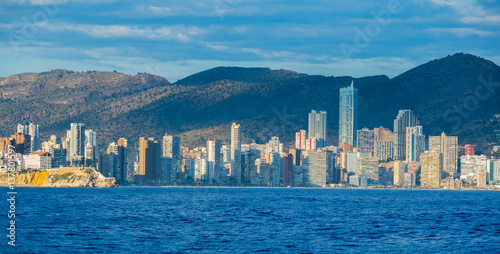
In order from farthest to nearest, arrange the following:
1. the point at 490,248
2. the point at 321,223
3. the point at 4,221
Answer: the point at 321,223 < the point at 4,221 < the point at 490,248

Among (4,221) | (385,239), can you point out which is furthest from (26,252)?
(385,239)

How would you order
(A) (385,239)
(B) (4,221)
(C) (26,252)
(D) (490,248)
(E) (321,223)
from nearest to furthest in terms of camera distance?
(C) (26,252), (D) (490,248), (A) (385,239), (B) (4,221), (E) (321,223)

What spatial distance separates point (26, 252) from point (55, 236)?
12.7 meters

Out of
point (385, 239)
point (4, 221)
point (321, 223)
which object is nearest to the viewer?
point (385, 239)

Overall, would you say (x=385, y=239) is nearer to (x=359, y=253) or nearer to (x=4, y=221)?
(x=359, y=253)

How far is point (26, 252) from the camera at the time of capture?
65062 mm

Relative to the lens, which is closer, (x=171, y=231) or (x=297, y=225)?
(x=171, y=231)

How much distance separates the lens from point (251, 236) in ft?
265

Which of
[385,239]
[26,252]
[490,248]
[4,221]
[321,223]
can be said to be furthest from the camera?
[321,223]

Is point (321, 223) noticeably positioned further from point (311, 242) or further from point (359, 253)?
point (359, 253)

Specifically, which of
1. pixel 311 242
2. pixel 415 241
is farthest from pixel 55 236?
pixel 415 241

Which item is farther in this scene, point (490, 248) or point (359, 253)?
point (490, 248)

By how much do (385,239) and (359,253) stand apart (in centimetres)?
1260

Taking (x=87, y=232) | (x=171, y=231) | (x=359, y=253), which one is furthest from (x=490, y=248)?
(x=87, y=232)
